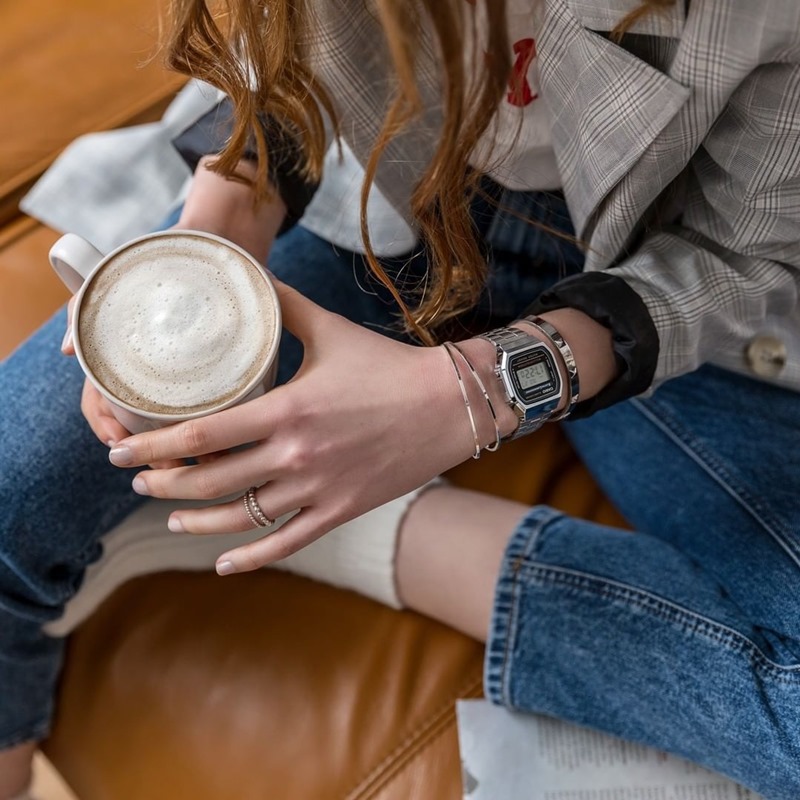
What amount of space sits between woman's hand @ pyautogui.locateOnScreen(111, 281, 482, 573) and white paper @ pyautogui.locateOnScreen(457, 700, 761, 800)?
32 cm

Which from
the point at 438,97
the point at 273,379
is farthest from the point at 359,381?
the point at 438,97

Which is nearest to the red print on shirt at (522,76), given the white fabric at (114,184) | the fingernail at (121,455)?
the fingernail at (121,455)

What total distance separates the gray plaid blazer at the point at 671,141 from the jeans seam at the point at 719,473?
100 millimetres

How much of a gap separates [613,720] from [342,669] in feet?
0.84

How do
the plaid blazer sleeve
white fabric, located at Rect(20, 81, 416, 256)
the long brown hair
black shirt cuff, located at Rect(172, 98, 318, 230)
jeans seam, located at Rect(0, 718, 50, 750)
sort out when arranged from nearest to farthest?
1. the long brown hair
2. the plaid blazer sleeve
3. black shirt cuff, located at Rect(172, 98, 318, 230)
4. jeans seam, located at Rect(0, 718, 50, 750)
5. white fabric, located at Rect(20, 81, 416, 256)

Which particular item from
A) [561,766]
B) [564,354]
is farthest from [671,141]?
[561,766]

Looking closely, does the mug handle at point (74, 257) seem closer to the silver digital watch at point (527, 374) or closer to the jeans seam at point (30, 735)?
the silver digital watch at point (527, 374)

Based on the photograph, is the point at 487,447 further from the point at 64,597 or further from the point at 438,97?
the point at 64,597

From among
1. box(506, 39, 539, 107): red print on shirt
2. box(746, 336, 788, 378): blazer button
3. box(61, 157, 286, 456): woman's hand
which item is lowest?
box(746, 336, 788, 378): blazer button

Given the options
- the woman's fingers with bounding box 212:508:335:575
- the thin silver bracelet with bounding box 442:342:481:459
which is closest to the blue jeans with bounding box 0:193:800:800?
the thin silver bracelet with bounding box 442:342:481:459

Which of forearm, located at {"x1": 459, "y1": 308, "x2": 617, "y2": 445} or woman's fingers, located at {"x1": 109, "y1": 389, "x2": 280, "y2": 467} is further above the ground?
woman's fingers, located at {"x1": 109, "y1": 389, "x2": 280, "y2": 467}

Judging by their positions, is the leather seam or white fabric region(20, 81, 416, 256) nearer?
the leather seam

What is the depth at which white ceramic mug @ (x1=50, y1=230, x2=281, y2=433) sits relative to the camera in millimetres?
452

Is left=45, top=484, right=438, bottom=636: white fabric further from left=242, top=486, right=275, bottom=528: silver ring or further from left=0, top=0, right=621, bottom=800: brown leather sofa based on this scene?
left=242, top=486, right=275, bottom=528: silver ring
